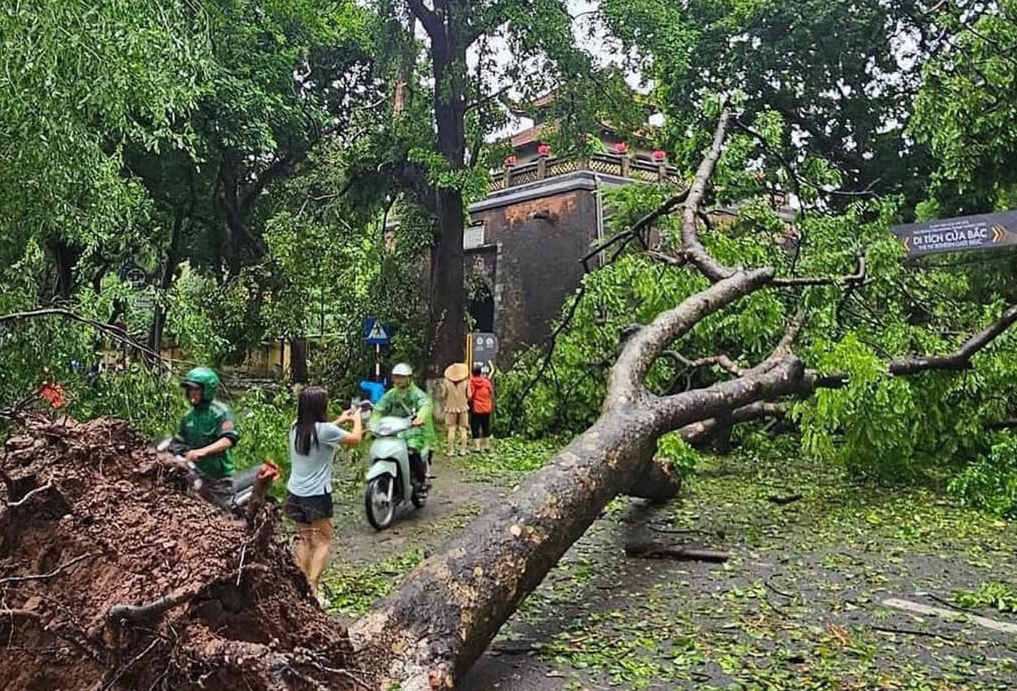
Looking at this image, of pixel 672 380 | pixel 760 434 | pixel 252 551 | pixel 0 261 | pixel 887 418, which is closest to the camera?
pixel 252 551

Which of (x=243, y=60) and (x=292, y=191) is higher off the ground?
(x=243, y=60)

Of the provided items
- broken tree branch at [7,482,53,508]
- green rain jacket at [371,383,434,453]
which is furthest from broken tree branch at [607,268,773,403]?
broken tree branch at [7,482,53,508]

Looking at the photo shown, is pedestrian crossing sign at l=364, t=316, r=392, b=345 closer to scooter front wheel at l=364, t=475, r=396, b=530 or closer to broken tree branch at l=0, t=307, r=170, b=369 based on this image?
scooter front wheel at l=364, t=475, r=396, b=530

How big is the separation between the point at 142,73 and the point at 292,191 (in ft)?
43.1

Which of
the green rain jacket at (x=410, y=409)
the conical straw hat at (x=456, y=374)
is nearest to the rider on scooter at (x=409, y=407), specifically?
the green rain jacket at (x=410, y=409)

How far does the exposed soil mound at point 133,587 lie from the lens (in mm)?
2389

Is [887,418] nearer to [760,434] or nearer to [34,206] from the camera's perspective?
[760,434]

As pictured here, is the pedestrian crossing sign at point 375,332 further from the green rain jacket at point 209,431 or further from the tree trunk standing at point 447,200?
the green rain jacket at point 209,431

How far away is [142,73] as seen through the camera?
17.9 feet

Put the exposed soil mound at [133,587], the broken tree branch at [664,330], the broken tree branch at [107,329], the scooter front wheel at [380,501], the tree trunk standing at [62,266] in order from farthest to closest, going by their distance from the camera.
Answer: the tree trunk standing at [62,266], the scooter front wheel at [380,501], the broken tree branch at [664,330], the broken tree branch at [107,329], the exposed soil mound at [133,587]

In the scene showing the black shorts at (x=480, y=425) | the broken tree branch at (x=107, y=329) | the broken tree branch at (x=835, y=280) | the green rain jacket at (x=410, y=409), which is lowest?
the black shorts at (x=480, y=425)

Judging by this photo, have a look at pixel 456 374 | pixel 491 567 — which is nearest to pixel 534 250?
pixel 456 374

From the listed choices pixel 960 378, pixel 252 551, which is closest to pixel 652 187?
pixel 960 378

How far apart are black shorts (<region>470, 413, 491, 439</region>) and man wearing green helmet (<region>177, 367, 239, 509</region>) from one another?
7.52 meters
